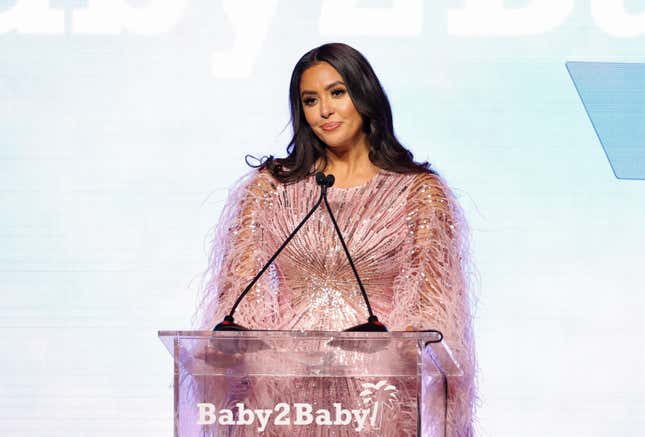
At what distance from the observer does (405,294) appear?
8.71 feet

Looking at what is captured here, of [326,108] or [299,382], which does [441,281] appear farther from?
[299,382]

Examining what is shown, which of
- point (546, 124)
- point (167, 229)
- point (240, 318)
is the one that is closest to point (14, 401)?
point (167, 229)

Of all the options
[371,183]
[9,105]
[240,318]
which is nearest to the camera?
[240,318]

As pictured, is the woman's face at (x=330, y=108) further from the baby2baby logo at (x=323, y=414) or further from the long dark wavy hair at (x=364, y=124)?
the baby2baby logo at (x=323, y=414)

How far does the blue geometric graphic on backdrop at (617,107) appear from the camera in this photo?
3.52m

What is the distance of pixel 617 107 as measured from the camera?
3578 mm

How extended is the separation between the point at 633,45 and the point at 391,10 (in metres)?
0.70

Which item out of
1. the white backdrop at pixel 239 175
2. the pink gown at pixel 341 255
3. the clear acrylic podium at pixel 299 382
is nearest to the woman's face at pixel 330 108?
the pink gown at pixel 341 255

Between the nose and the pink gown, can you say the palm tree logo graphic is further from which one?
the nose

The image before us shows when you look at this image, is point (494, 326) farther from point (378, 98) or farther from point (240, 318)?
point (240, 318)

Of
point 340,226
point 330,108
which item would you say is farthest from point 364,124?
point 340,226

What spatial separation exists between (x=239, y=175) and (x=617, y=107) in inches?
42.7

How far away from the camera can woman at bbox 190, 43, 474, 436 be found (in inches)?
106

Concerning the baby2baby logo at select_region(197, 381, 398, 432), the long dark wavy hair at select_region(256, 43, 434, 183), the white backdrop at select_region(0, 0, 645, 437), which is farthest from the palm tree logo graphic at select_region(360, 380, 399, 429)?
the white backdrop at select_region(0, 0, 645, 437)
